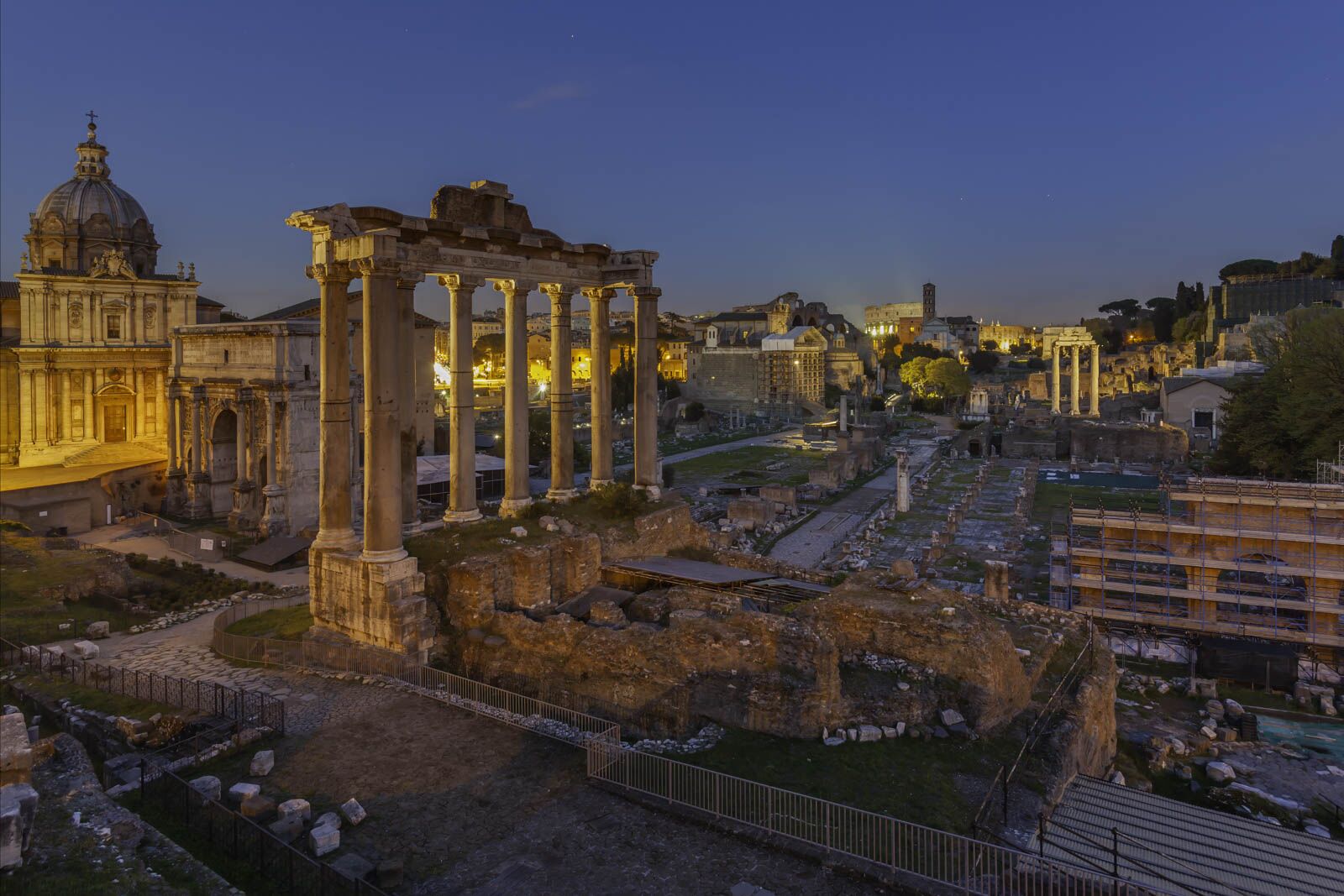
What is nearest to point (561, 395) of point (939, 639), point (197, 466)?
point (939, 639)

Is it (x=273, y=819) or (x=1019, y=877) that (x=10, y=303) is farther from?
(x=1019, y=877)

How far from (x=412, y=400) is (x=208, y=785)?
858 cm

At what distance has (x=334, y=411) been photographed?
1453 centimetres

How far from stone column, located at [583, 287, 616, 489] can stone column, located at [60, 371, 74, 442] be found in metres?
34.1

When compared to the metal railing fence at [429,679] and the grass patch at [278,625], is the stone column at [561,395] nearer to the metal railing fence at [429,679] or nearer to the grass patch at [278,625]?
the grass patch at [278,625]

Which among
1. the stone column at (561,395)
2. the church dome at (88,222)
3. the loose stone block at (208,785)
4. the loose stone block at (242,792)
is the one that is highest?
the church dome at (88,222)

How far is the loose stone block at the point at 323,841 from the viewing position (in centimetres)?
838

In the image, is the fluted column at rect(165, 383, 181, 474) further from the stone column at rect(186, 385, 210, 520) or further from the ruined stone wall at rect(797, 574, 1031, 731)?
the ruined stone wall at rect(797, 574, 1031, 731)

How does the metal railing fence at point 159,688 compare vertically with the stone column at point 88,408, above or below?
below

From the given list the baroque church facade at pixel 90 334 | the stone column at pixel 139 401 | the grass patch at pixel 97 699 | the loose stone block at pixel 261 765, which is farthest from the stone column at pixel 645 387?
the stone column at pixel 139 401

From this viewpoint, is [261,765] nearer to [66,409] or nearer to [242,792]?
[242,792]

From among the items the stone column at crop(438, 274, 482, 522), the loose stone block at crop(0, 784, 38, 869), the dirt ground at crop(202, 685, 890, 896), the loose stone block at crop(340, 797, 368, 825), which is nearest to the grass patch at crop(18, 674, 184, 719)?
the dirt ground at crop(202, 685, 890, 896)

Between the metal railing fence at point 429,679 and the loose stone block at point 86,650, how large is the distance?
7.06 feet

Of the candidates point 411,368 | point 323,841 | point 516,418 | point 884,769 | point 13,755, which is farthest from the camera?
Answer: point 516,418
